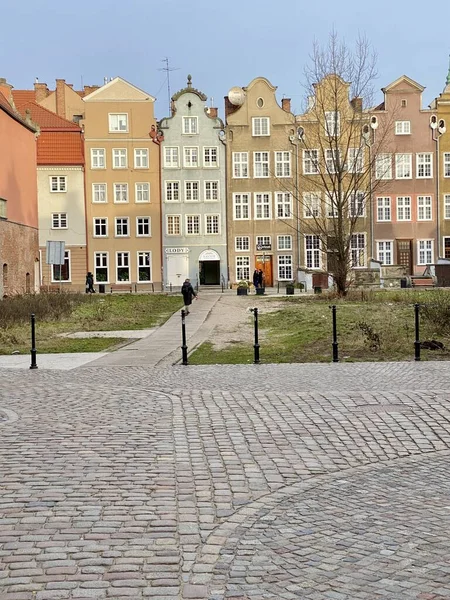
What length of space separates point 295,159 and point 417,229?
10.8m

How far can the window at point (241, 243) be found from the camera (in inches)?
2625

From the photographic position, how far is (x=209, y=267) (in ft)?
220

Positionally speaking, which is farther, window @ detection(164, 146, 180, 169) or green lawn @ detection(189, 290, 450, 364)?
window @ detection(164, 146, 180, 169)

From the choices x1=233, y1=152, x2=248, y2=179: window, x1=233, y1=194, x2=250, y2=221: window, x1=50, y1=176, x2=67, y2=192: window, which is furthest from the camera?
x1=233, y1=194, x2=250, y2=221: window

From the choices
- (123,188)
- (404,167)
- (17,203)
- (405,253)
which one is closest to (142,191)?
(123,188)

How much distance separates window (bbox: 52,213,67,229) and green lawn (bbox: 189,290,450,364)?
39.4 m

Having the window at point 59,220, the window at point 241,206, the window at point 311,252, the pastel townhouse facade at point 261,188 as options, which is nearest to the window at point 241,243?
the pastel townhouse facade at point 261,188

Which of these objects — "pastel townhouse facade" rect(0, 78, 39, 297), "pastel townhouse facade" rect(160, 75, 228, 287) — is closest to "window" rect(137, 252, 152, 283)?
"pastel townhouse facade" rect(160, 75, 228, 287)

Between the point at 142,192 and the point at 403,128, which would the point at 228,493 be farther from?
the point at 403,128

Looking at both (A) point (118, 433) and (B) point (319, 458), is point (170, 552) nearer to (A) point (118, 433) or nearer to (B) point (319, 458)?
(B) point (319, 458)

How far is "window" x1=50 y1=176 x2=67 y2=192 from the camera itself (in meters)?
66.1

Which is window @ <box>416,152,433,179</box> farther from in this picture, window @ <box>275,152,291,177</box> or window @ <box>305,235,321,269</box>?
window @ <box>275,152,291,177</box>

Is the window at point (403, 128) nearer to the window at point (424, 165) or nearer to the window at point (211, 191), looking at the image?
the window at point (424, 165)

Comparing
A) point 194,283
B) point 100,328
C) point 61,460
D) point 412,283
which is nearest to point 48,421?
point 61,460
